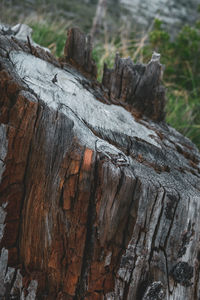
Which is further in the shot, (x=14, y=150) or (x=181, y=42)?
(x=181, y=42)

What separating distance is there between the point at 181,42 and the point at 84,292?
3787 mm

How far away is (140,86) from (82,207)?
907 millimetres

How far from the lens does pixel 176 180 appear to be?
3.36 feet

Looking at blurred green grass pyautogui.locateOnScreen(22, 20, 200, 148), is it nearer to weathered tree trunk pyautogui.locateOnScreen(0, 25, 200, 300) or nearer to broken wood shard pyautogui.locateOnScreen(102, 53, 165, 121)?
broken wood shard pyautogui.locateOnScreen(102, 53, 165, 121)

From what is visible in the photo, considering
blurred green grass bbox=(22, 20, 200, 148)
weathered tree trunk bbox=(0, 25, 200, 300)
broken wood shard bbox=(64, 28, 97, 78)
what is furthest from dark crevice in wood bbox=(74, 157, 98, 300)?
blurred green grass bbox=(22, 20, 200, 148)

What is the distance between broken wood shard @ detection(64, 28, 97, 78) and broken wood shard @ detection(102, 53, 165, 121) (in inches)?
6.0

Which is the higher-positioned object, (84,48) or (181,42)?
(181,42)

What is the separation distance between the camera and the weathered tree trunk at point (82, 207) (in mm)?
909

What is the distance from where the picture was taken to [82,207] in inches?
36.7

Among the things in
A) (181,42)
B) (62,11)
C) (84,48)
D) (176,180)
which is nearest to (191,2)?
(62,11)

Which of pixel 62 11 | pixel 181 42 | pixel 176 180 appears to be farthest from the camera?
pixel 62 11

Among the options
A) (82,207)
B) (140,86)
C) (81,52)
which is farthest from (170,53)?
(82,207)

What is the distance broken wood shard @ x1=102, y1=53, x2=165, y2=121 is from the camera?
61.8 inches

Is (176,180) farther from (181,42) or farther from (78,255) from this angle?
(181,42)
